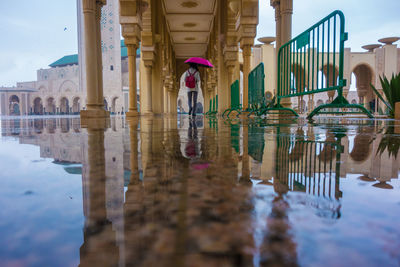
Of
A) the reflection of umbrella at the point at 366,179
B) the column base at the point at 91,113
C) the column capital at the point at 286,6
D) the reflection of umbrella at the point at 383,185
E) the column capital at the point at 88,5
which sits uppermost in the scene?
the column capital at the point at 286,6

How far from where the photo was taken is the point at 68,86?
3175 cm

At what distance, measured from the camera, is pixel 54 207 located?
0.93 ft

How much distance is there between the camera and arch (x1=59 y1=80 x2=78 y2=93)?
31625mm

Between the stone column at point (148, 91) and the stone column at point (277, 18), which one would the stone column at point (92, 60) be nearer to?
the stone column at point (148, 91)

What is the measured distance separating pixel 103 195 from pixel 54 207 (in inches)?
2.0

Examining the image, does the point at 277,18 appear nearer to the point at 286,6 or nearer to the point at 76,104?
the point at 286,6

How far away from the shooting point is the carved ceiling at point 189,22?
9.03 meters

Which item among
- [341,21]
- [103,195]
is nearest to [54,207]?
[103,195]

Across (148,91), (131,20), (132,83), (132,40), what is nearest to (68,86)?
(148,91)

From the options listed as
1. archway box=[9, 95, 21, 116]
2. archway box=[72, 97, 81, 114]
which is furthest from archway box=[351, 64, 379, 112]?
archway box=[9, 95, 21, 116]

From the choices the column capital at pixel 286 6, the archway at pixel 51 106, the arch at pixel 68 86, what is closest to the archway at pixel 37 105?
the archway at pixel 51 106

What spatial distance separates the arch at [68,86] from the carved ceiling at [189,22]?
20.7m

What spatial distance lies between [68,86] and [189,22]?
84.0ft

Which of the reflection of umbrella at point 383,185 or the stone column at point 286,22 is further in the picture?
the stone column at point 286,22
